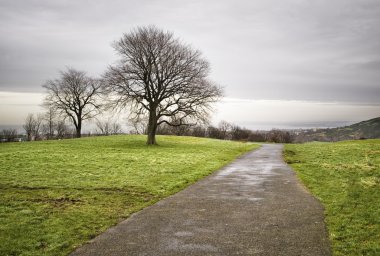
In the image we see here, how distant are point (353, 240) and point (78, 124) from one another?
208 ft

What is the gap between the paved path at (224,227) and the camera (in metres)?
6.36

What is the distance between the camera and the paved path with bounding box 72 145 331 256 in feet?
20.9

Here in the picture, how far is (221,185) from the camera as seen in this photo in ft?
45.0

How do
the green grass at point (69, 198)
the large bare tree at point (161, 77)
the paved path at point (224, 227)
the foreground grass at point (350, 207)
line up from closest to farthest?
the paved path at point (224, 227) → the foreground grass at point (350, 207) → the green grass at point (69, 198) → the large bare tree at point (161, 77)

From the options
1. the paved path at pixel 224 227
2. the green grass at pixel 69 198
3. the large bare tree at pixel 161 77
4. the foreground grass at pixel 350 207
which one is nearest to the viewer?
the paved path at pixel 224 227

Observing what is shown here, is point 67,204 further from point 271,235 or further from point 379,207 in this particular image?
point 379,207

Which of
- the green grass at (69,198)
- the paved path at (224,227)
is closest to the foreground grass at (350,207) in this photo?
the paved path at (224,227)

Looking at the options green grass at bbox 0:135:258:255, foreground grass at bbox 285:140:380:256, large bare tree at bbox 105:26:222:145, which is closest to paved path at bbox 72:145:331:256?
foreground grass at bbox 285:140:380:256

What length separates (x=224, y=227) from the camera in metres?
7.73

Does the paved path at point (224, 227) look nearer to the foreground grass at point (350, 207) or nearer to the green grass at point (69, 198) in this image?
the foreground grass at point (350, 207)

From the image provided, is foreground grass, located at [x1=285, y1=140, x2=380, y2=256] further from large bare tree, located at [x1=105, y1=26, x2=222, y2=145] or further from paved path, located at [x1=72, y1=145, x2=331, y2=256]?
large bare tree, located at [x1=105, y1=26, x2=222, y2=145]

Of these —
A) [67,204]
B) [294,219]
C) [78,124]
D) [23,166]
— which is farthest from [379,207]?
[78,124]

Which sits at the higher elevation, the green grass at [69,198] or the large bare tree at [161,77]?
the large bare tree at [161,77]

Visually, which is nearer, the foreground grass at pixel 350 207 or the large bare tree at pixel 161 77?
the foreground grass at pixel 350 207
